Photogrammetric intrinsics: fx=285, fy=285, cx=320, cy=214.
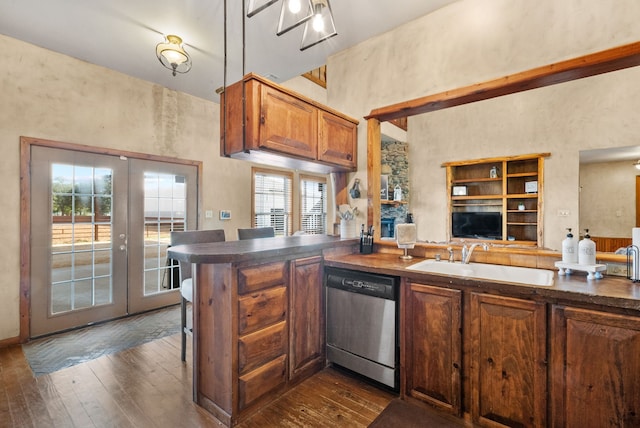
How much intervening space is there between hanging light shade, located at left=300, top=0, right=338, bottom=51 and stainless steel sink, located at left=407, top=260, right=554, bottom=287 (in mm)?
1850

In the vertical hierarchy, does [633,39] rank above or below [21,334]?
above

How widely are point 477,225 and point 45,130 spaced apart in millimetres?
6548

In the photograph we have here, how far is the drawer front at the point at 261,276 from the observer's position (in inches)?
69.6

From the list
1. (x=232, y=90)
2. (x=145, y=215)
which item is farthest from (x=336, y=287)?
(x=145, y=215)

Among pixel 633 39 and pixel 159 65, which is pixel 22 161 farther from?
pixel 633 39

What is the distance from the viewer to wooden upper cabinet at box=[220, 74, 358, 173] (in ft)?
6.79

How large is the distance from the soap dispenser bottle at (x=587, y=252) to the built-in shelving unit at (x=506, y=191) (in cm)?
368

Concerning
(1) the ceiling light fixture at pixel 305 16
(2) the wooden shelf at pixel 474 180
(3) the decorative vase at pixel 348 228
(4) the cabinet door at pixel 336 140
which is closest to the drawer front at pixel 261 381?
(3) the decorative vase at pixel 348 228

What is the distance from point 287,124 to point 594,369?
233 cm

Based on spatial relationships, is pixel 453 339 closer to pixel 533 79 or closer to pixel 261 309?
pixel 261 309

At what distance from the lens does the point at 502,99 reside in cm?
510

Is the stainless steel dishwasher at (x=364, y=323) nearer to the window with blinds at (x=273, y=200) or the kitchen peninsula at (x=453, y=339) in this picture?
the kitchen peninsula at (x=453, y=339)

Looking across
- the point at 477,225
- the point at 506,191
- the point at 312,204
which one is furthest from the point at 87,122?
the point at 506,191

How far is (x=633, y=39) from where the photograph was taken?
1.77m
